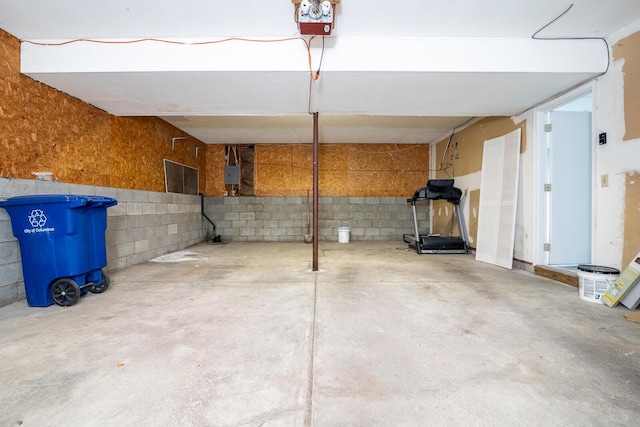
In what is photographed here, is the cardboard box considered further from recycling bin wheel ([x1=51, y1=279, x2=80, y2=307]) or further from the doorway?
recycling bin wheel ([x1=51, y1=279, x2=80, y2=307])

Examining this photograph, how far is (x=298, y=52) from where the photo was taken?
8.18 feet

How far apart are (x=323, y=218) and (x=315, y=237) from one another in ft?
10.2

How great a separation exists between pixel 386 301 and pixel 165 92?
10.3 feet

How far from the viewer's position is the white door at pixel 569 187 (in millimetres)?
3191

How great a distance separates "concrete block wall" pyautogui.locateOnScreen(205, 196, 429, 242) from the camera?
6.54m

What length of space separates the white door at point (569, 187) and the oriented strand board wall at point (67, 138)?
542cm

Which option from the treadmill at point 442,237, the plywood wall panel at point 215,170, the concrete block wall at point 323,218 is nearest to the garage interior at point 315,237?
the treadmill at point 442,237

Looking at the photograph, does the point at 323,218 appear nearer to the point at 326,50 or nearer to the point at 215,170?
the point at 215,170

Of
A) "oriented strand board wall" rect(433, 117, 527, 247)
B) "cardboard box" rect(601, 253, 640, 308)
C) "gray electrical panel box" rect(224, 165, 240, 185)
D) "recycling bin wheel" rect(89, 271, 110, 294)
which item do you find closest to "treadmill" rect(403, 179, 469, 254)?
"oriented strand board wall" rect(433, 117, 527, 247)

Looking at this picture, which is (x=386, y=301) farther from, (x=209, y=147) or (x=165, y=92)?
(x=209, y=147)

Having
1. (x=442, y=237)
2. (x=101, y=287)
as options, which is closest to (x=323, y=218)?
(x=442, y=237)

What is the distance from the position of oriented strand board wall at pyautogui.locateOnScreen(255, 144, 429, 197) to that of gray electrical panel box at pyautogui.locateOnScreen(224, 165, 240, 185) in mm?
466

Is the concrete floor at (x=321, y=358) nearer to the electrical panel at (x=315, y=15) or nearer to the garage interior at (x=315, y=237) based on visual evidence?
the garage interior at (x=315, y=237)

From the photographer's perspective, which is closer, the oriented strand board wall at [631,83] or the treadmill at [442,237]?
the oriented strand board wall at [631,83]
